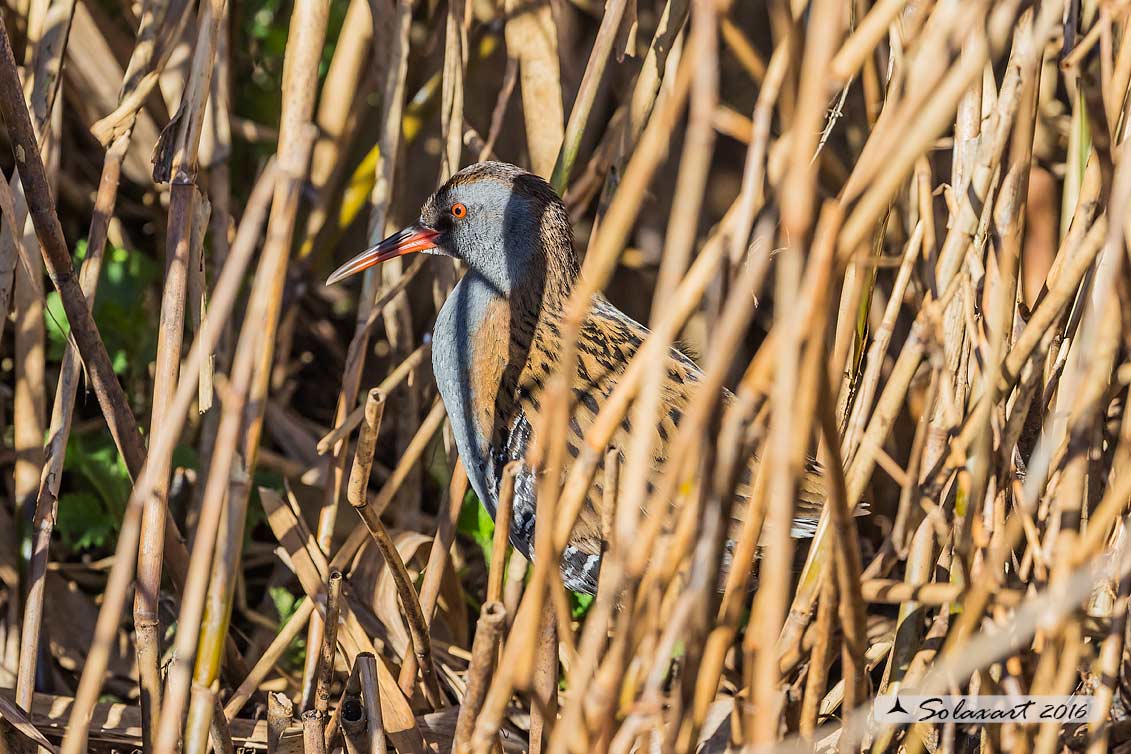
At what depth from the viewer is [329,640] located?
1897 mm

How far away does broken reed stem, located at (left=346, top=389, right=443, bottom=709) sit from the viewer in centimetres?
154

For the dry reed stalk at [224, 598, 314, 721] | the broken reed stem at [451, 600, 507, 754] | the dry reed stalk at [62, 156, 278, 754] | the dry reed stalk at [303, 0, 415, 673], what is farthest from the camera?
the dry reed stalk at [303, 0, 415, 673]

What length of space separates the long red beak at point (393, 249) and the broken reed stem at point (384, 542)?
0.47 metres

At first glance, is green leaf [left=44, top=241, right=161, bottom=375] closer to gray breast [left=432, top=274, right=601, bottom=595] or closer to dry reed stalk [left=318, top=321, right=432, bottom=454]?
dry reed stalk [left=318, top=321, right=432, bottom=454]

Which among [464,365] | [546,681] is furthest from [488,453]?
[546,681]

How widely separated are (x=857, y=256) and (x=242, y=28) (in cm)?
211

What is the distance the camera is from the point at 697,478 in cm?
116

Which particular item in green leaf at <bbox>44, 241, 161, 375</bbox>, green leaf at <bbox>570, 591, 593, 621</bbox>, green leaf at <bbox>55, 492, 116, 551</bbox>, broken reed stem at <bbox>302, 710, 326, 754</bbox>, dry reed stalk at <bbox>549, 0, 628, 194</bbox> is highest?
dry reed stalk at <bbox>549, 0, 628, 194</bbox>

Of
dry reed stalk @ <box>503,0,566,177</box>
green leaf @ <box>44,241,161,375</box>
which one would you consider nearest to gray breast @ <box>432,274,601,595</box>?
dry reed stalk @ <box>503,0,566,177</box>

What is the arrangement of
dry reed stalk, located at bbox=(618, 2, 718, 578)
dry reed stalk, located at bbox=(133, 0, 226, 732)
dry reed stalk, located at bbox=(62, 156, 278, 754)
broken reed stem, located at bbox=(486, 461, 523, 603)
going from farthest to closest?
dry reed stalk, located at bbox=(133, 0, 226, 732)
broken reed stem, located at bbox=(486, 461, 523, 603)
dry reed stalk, located at bbox=(62, 156, 278, 754)
dry reed stalk, located at bbox=(618, 2, 718, 578)

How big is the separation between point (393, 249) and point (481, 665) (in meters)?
1.27

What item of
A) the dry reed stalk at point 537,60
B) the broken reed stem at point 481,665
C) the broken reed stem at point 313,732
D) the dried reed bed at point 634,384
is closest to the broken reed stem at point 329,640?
the dried reed bed at point 634,384

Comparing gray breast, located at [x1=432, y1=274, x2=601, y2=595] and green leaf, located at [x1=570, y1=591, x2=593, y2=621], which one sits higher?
gray breast, located at [x1=432, y1=274, x2=601, y2=595]

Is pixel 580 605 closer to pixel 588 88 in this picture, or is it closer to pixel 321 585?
pixel 321 585
